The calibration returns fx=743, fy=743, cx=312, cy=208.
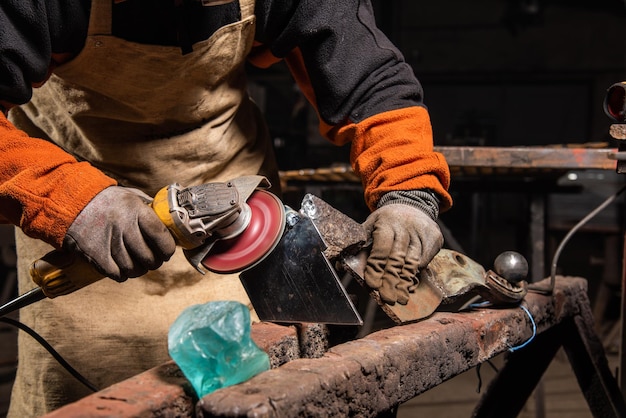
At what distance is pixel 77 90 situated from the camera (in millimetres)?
1857

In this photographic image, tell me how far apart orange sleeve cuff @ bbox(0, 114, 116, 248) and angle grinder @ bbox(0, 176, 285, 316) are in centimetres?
8

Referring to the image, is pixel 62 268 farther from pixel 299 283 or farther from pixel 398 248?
pixel 398 248

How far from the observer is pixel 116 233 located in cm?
139

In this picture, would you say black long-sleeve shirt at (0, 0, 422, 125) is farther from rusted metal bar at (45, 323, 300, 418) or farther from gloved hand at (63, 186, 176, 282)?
rusted metal bar at (45, 323, 300, 418)

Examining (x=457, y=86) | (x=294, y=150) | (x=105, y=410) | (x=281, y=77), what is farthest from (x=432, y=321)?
(x=457, y=86)

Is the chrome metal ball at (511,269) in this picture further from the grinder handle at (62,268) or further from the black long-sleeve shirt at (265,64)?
the grinder handle at (62,268)

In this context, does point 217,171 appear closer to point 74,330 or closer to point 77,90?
point 77,90

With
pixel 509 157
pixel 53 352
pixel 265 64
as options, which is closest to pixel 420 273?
pixel 265 64

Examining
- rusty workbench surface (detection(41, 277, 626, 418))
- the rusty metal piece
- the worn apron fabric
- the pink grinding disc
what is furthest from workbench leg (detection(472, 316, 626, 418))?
the pink grinding disc

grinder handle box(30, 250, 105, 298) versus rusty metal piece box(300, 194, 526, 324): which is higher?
grinder handle box(30, 250, 105, 298)

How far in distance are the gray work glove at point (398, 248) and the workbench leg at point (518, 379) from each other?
2.05 ft

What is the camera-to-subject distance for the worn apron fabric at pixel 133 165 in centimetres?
189

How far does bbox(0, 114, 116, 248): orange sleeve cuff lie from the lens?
54.2 inches

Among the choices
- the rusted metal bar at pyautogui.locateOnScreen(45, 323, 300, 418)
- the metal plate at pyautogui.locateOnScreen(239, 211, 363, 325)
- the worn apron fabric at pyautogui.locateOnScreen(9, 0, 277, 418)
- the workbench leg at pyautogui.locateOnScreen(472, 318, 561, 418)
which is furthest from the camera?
the workbench leg at pyautogui.locateOnScreen(472, 318, 561, 418)
